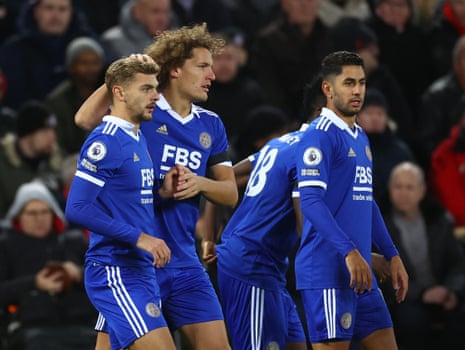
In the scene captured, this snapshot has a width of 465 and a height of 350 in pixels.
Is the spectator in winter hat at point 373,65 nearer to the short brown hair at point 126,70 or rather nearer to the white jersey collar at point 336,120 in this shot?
the white jersey collar at point 336,120

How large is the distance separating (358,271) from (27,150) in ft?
15.6

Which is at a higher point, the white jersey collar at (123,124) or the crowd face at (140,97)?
the crowd face at (140,97)

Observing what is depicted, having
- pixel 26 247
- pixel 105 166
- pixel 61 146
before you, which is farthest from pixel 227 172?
pixel 61 146

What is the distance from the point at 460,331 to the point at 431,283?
466mm

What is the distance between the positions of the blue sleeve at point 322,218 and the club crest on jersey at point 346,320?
1.29 ft

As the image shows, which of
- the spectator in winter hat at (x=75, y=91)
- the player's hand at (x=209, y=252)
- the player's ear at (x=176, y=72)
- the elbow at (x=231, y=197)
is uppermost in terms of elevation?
the spectator in winter hat at (x=75, y=91)

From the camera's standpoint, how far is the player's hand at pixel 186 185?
6559 mm

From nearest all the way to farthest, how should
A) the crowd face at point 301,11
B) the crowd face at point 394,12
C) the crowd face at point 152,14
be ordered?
the crowd face at point 152,14 → the crowd face at point 301,11 → the crowd face at point 394,12

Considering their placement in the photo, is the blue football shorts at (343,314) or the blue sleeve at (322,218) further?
the blue football shorts at (343,314)

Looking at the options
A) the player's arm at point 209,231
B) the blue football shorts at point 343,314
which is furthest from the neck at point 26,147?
the blue football shorts at point 343,314

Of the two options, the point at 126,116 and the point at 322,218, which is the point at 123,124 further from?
the point at 322,218

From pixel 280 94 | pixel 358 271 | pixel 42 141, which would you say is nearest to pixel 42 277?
pixel 42 141

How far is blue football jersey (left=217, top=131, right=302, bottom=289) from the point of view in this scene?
7148 millimetres

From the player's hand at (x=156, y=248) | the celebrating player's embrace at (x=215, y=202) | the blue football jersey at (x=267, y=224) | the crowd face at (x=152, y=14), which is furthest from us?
the crowd face at (x=152, y=14)
